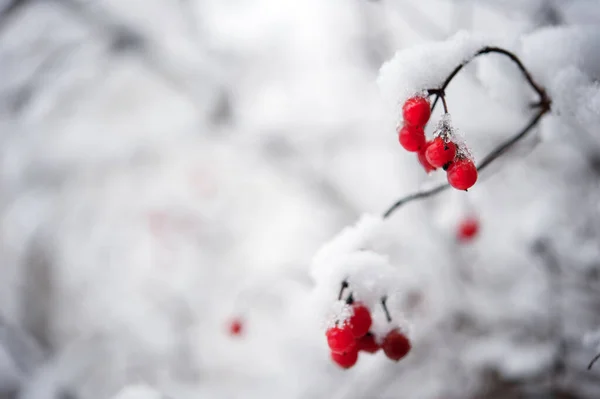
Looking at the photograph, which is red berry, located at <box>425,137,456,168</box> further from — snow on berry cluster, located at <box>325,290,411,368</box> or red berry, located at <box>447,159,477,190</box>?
snow on berry cluster, located at <box>325,290,411,368</box>

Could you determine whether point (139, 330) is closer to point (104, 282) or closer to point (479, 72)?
point (104, 282)

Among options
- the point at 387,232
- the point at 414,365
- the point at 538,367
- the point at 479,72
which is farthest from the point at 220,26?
the point at 538,367

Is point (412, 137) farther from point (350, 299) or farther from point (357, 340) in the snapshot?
point (357, 340)

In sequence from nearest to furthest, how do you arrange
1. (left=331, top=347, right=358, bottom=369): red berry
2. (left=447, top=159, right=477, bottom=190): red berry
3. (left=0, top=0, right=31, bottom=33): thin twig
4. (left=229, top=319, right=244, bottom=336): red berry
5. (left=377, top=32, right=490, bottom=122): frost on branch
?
(left=447, top=159, right=477, bottom=190): red berry, (left=377, top=32, right=490, bottom=122): frost on branch, (left=331, top=347, right=358, bottom=369): red berry, (left=0, top=0, right=31, bottom=33): thin twig, (left=229, top=319, right=244, bottom=336): red berry

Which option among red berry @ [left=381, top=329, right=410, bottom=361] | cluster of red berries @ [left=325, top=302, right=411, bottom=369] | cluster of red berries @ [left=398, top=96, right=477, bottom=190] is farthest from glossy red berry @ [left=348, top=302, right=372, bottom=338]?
cluster of red berries @ [left=398, top=96, right=477, bottom=190]

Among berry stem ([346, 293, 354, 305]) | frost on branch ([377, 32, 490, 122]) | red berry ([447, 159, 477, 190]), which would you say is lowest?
berry stem ([346, 293, 354, 305])

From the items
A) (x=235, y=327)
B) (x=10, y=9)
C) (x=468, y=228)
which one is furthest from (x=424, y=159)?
(x=10, y=9)

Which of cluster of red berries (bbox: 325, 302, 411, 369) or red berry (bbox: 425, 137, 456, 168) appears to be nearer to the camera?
red berry (bbox: 425, 137, 456, 168)
